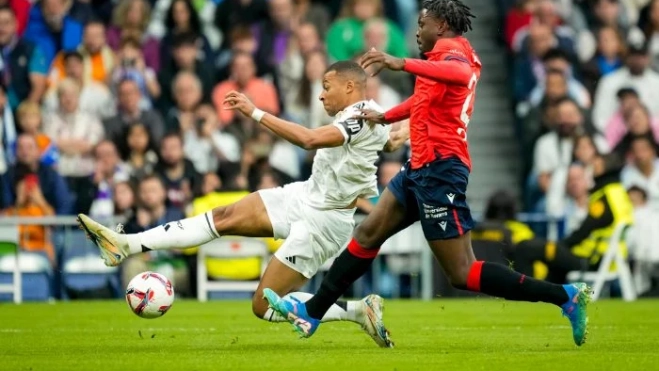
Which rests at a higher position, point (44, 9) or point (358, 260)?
point (44, 9)

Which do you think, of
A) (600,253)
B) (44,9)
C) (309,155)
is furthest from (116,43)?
(600,253)

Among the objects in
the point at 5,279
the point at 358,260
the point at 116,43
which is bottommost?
the point at 5,279

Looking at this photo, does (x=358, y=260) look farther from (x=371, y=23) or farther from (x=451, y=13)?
(x=371, y=23)

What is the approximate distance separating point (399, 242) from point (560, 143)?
2.84m

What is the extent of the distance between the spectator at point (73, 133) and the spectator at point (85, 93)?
0.42ft

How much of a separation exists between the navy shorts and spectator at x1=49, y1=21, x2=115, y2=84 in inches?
432

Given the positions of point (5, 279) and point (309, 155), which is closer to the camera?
point (5, 279)

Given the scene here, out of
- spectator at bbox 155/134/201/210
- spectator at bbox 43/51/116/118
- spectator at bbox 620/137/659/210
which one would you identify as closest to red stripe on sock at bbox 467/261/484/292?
spectator at bbox 155/134/201/210

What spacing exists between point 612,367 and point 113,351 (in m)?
3.61

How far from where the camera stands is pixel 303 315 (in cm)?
1145

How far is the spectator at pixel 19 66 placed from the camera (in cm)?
2125

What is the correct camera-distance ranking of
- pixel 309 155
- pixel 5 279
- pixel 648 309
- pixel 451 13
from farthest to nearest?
pixel 309 155 < pixel 5 279 < pixel 648 309 < pixel 451 13

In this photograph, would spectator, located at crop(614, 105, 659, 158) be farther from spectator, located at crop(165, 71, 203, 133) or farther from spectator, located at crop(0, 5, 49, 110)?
spectator, located at crop(0, 5, 49, 110)

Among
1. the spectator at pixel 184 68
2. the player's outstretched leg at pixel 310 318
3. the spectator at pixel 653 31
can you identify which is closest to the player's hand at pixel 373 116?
the player's outstretched leg at pixel 310 318
